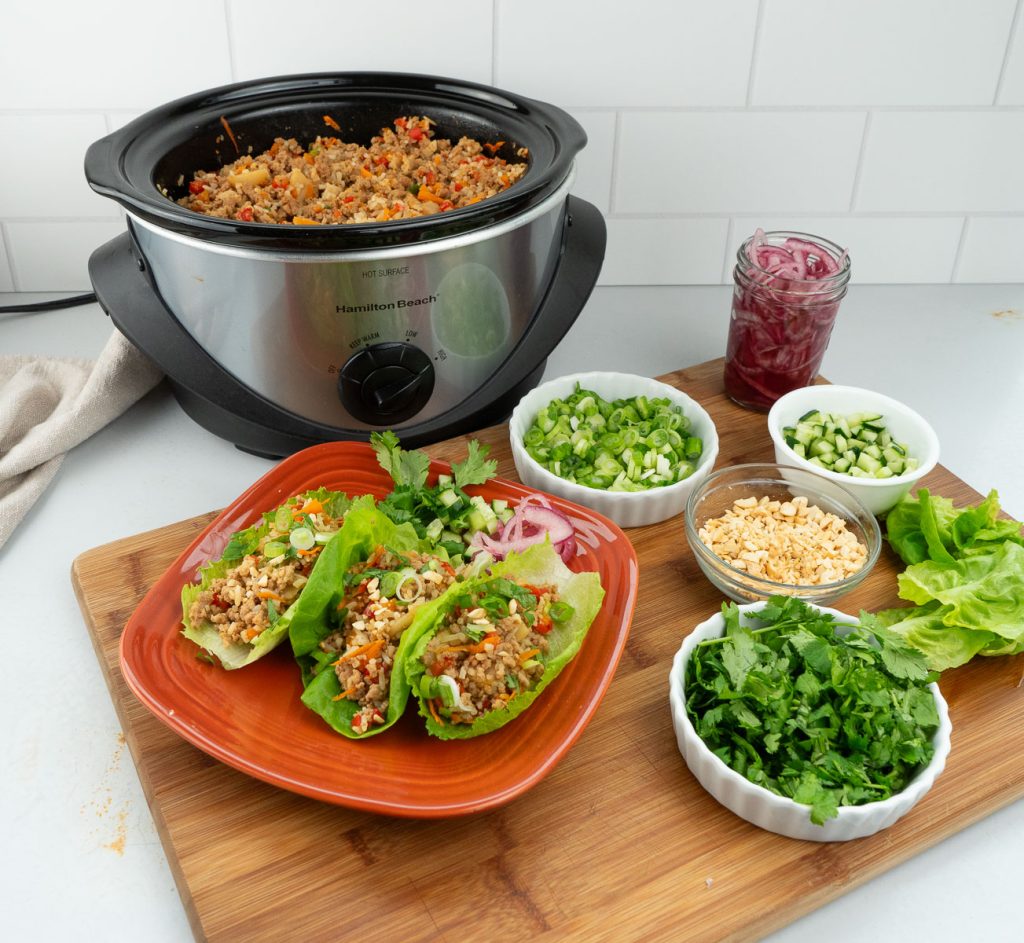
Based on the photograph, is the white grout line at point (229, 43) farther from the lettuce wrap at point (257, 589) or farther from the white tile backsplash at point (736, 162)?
the lettuce wrap at point (257, 589)

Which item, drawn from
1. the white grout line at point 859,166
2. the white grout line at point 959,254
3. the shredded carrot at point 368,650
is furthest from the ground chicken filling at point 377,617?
the white grout line at point 959,254

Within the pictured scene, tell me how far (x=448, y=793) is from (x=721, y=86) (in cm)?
124

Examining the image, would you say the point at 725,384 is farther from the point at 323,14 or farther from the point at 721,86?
the point at 323,14

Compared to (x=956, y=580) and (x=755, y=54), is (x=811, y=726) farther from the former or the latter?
(x=755, y=54)

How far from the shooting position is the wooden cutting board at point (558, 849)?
0.93 m

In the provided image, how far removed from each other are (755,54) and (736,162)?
18 centimetres

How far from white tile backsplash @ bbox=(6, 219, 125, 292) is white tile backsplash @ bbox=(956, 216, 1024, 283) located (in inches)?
58.8

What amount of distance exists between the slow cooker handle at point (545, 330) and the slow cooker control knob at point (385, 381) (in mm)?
65

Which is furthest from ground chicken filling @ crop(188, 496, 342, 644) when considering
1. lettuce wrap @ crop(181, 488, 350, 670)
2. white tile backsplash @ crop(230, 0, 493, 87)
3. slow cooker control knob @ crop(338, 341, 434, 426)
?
white tile backsplash @ crop(230, 0, 493, 87)

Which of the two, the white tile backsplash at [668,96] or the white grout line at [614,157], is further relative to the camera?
the white grout line at [614,157]

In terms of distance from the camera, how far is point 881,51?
66.3 inches

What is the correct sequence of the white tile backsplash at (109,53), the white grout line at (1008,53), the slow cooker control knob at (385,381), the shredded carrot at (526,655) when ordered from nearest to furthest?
the shredded carrot at (526,655) < the slow cooker control knob at (385,381) < the white tile backsplash at (109,53) < the white grout line at (1008,53)

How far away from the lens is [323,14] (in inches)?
62.6

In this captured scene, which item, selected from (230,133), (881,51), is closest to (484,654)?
(230,133)
